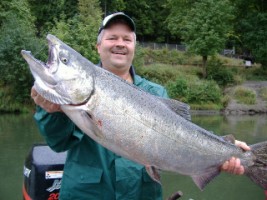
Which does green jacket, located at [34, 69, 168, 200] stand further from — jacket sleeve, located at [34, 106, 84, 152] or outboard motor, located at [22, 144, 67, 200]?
outboard motor, located at [22, 144, 67, 200]

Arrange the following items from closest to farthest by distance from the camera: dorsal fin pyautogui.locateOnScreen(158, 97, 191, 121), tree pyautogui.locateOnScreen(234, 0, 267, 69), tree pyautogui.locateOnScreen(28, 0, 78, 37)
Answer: dorsal fin pyautogui.locateOnScreen(158, 97, 191, 121) < tree pyautogui.locateOnScreen(234, 0, 267, 69) < tree pyautogui.locateOnScreen(28, 0, 78, 37)

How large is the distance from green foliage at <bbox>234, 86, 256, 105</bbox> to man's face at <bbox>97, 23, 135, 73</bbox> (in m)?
26.7

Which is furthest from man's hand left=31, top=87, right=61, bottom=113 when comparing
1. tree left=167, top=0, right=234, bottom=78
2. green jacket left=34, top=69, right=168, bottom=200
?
tree left=167, top=0, right=234, bottom=78

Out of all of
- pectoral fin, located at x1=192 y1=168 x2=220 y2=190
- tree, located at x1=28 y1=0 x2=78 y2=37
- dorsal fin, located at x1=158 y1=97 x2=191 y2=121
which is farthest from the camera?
tree, located at x1=28 y1=0 x2=78 y2=37

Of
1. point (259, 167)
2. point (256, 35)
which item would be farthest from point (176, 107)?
point (256, 35)

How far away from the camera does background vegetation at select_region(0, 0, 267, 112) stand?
86.1 feet

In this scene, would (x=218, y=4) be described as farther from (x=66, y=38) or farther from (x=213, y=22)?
(x=66, y=38)

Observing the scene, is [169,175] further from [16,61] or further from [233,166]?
[16,61]

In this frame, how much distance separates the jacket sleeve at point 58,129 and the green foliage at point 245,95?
1070 inches

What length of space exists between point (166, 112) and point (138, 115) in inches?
9.8

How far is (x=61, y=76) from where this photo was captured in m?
2.90

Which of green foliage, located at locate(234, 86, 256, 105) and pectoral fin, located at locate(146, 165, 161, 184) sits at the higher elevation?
pectoral fin, located at locate(146, 165, 161, 184)

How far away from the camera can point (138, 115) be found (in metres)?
3.05

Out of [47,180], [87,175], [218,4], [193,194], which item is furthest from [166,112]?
[218,4]
